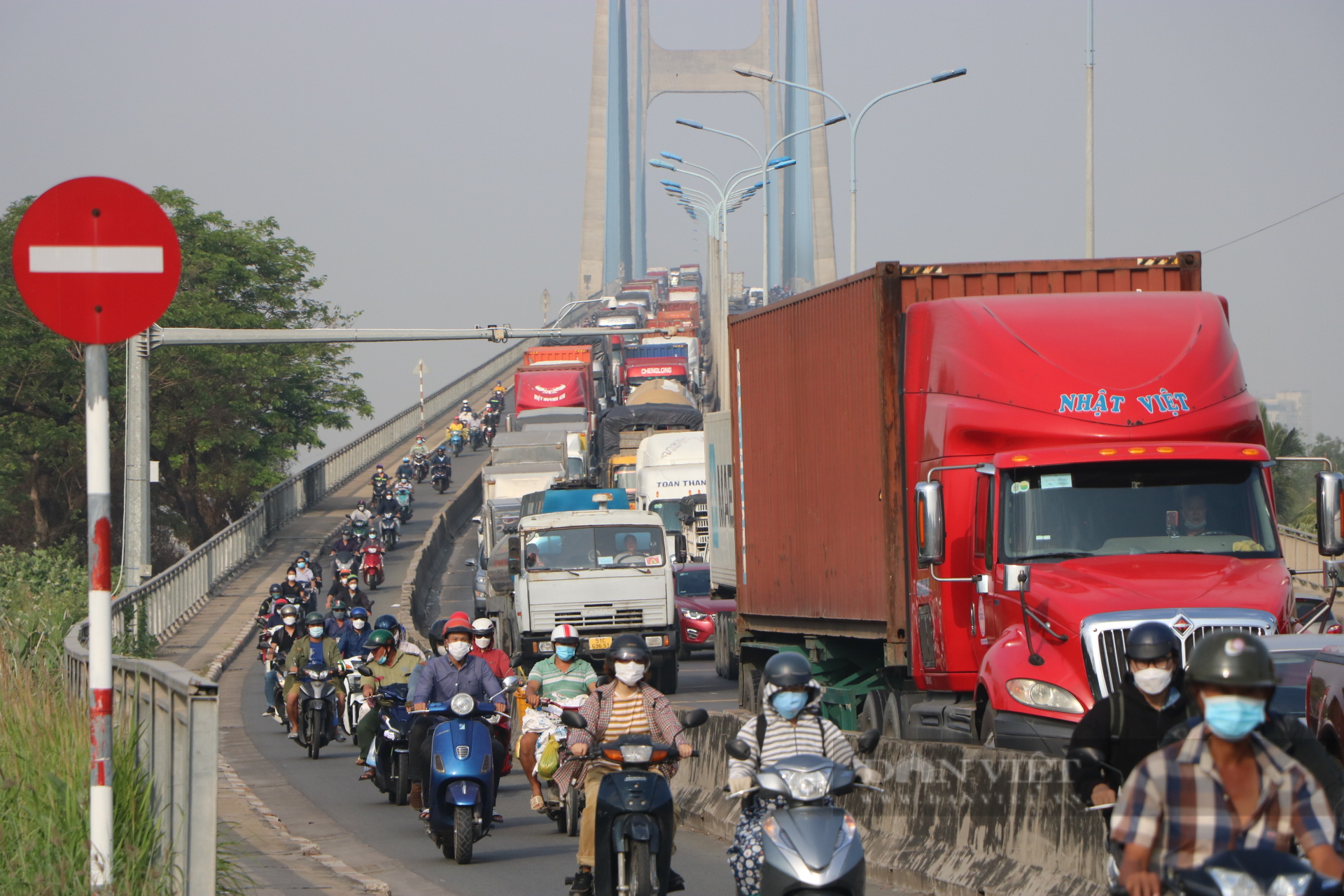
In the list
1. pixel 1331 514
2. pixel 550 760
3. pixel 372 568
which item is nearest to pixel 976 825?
pixel 550 760

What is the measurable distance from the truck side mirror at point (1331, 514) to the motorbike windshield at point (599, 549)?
1474cm

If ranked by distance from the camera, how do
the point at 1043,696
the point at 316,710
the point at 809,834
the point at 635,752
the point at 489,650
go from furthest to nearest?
the point at 316,710 < the point at 489,650 < the point at 1043,696 < the point at 635,752 < the point at 809,834

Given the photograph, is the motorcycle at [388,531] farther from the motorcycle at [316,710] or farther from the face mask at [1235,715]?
the face mask at [1235,715]

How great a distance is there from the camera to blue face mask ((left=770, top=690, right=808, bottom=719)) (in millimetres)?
6988

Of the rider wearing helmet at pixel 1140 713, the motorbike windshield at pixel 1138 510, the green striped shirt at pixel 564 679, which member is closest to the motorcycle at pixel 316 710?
the green striped shirt at pixel 564 679

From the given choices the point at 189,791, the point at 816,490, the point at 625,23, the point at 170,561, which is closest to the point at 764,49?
the point at 625,23

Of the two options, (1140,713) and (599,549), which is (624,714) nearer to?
(1140,713)

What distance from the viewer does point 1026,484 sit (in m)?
11.2

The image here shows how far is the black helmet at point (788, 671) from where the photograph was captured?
697 cm

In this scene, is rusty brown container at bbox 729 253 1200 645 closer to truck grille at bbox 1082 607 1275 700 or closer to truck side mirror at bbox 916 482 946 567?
truck side mirror at bbox 916 482 946 567

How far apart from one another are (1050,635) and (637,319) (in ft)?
291

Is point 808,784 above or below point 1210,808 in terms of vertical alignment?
below

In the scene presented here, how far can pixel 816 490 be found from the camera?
14.7 meters

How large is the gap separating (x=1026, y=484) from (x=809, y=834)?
5.37 metres
